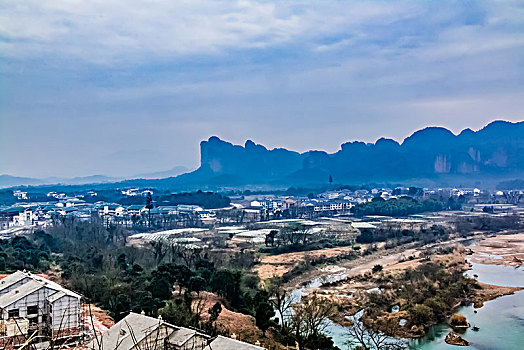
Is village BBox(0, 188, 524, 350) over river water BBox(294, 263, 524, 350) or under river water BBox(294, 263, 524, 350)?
over

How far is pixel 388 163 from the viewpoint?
587 feet

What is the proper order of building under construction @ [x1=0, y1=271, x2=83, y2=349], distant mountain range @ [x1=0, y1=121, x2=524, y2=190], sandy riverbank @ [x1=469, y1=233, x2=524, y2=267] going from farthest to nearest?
distant mountain range @ [x1=0, y1=121, x2=524, y2=190] → sandy riverbank @ [x1=469, y1=233, x2=524, y2=267] → building under construction @ [x1=0, y1=271, x2=83, y2=349]

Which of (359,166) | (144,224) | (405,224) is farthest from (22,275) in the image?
(359,166)

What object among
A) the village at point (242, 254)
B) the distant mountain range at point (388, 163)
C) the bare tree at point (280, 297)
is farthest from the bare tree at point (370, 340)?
the distant mountain range at point (388, 163)

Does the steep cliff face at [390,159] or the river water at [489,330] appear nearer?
the river water at [489,330]

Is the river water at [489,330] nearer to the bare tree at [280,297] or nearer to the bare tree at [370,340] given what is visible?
the bare tree at [370,340]

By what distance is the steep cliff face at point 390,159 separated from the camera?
170 metres

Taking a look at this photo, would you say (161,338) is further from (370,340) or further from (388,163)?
(388,163)

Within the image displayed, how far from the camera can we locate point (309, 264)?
118ft

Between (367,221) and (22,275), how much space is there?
49.5 meters

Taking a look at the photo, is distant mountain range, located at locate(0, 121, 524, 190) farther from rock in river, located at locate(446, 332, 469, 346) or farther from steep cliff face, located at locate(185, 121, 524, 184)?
rock in river, located at locate(446, 332, 469, 346)

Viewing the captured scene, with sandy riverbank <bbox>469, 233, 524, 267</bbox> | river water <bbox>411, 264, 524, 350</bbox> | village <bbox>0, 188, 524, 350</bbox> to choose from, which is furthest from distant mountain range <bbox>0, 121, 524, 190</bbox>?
river water <bbox>411, 264, 524, 350</bbox>

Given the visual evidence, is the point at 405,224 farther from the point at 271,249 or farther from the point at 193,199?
the point at 193,199

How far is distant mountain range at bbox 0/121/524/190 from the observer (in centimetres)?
16725
